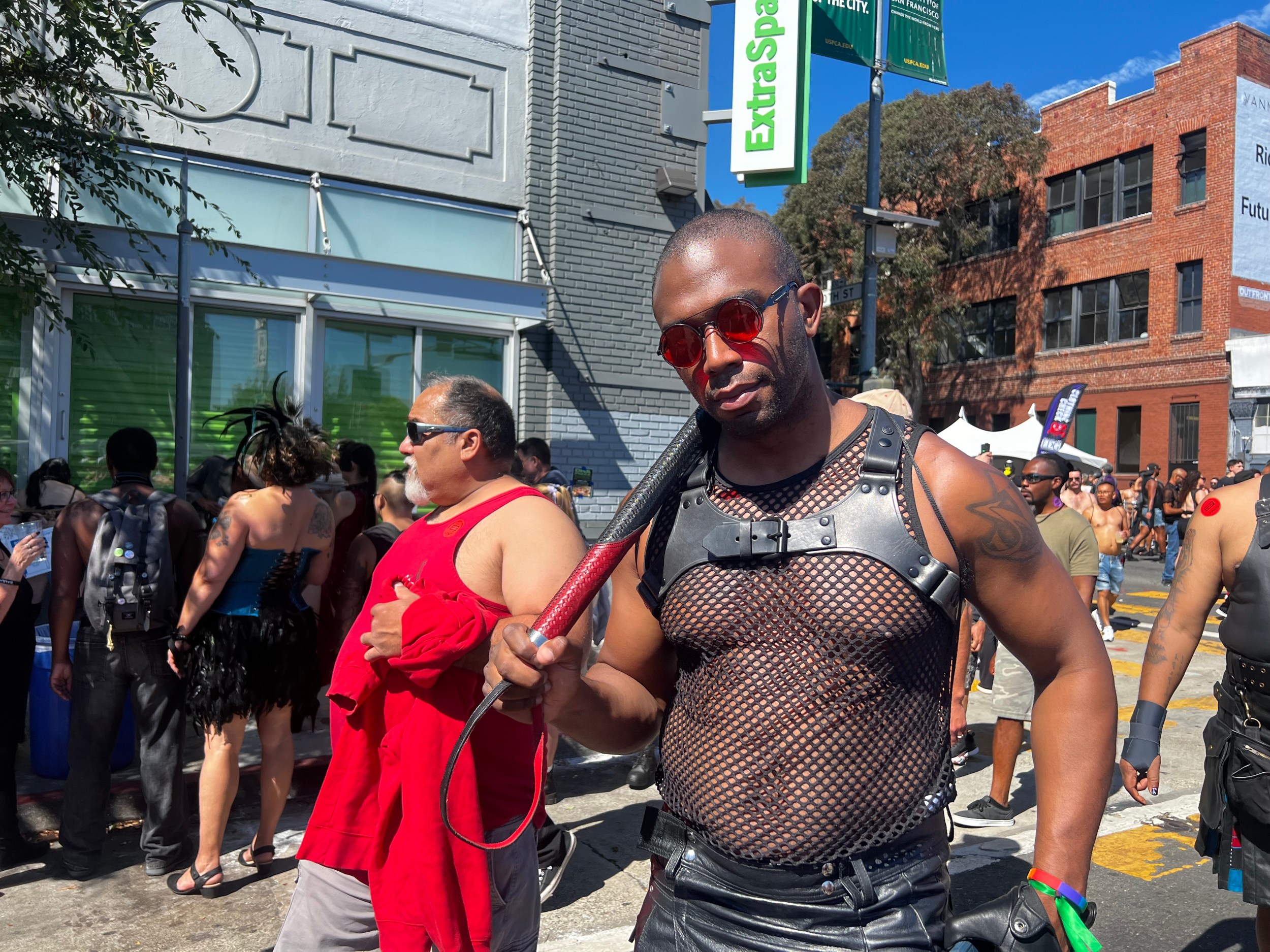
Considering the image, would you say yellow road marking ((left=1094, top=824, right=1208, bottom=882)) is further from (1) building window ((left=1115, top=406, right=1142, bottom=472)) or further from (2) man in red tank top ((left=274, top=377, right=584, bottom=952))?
(1) building window ((left=1115, top=406, right=1142, bottom=472))

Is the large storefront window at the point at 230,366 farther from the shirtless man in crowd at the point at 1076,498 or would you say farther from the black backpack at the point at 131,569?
the shirtless man in crowd at the point at 1076,498

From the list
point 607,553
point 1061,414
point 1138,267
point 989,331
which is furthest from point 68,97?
point 989,331

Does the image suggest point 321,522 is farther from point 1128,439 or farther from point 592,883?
point 1128,439

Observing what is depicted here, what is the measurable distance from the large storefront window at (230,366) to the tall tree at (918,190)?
22.9 m

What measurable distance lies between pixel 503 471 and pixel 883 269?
2880 centimetres

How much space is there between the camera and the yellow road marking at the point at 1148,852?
4.84 m

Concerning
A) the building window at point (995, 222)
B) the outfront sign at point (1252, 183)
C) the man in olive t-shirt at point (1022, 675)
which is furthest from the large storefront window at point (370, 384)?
the building window at point (995, 222)

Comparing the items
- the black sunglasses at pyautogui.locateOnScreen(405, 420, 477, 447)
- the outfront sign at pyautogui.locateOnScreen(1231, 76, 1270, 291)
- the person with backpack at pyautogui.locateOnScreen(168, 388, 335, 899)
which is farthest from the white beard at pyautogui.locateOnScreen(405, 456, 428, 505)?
the outfront sign at pyautogui.locateOnScreen(1231, 76, 1270, 291)

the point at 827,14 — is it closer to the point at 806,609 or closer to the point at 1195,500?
the point at 1195,500

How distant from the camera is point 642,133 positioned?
36.4 ft

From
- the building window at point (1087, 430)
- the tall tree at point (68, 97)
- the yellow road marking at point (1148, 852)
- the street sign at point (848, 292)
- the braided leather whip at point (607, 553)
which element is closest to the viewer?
the braided leather whip at point (607, 553)

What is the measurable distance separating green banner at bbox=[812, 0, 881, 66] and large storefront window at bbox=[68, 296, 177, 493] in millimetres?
8903

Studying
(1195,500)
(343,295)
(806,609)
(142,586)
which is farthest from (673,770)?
(1195,500)

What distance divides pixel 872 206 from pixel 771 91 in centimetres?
290
